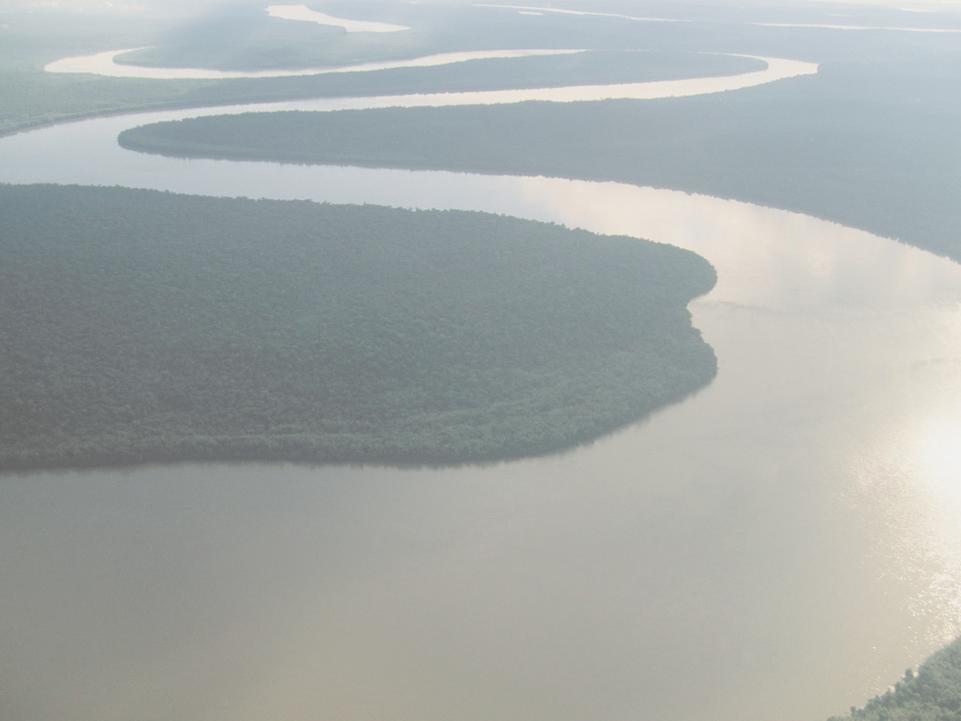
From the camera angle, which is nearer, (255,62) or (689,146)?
(689,146)

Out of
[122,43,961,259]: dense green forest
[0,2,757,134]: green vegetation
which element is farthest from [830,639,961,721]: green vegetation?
[0,2,757,134]: green vegetation

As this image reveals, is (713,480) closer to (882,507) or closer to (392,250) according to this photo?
(882,507)

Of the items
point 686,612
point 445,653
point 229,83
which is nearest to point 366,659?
point 445,653

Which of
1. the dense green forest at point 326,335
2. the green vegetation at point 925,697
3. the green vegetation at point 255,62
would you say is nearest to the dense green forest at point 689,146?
the dense green forest at point 326,335

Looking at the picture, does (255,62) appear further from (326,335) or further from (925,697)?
(925,697)

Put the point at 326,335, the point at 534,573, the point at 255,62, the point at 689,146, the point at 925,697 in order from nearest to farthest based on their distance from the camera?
the point at 925,697
the point at 534,573
the point at 326,335
the point at 689,146
the point at 255,62

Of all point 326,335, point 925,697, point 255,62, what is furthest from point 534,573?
point 255,62
